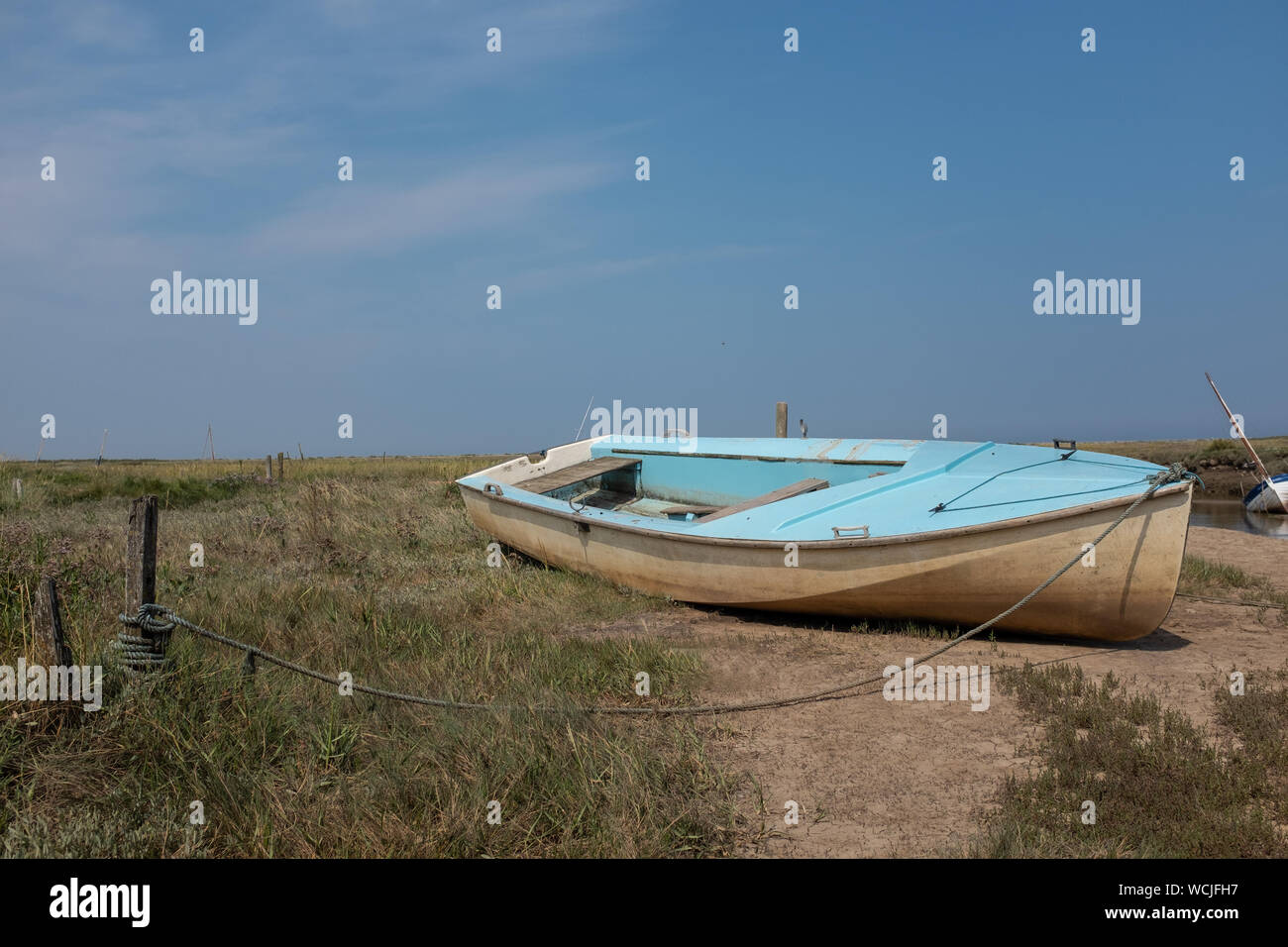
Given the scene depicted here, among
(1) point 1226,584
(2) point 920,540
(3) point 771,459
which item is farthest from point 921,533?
(1) point 1226,584

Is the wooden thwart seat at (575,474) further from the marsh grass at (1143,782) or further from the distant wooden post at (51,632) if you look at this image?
the marsh grass at (1143,782)

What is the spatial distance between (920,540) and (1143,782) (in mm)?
2426

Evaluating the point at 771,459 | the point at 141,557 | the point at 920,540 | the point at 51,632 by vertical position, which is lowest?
the point at 51,632

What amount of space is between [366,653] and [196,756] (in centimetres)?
196

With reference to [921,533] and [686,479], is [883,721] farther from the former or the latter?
[686,479]

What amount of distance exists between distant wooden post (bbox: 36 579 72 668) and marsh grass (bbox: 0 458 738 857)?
0.55 ft

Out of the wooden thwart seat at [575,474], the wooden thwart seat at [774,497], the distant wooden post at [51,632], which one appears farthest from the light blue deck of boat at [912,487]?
the distant wooden post at [51,632]

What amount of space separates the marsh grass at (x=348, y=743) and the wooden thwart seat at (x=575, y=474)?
281 centimetres

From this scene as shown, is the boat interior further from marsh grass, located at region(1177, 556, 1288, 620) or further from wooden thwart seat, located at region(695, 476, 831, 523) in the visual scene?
marsh grass, located at region(1177, 556, 1288, 620)

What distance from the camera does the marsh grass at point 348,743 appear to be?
3.31m

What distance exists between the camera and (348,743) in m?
4.14

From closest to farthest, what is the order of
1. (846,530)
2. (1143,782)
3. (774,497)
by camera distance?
1. (1143,782)
2. (846,530)
3. (774,497)
